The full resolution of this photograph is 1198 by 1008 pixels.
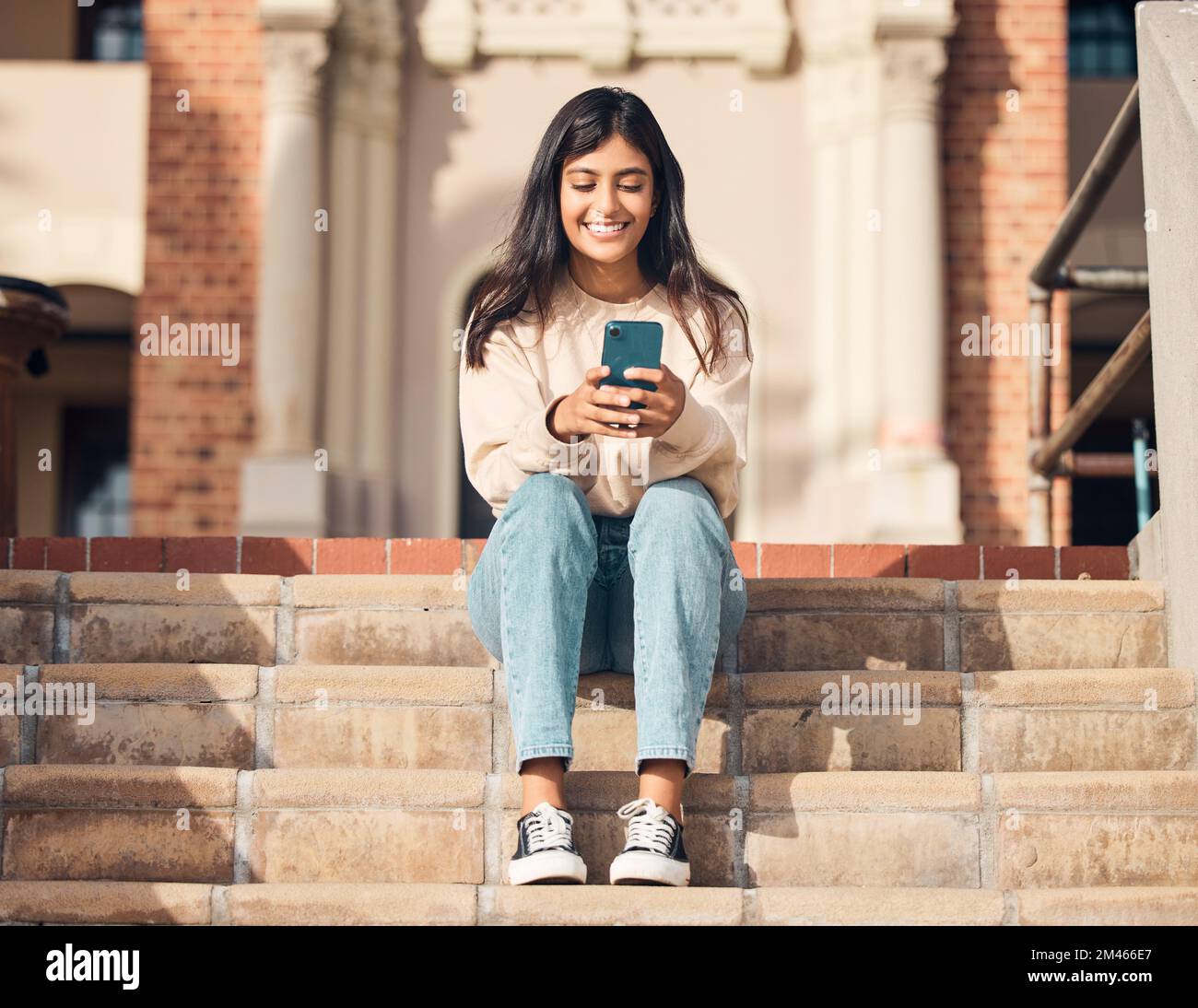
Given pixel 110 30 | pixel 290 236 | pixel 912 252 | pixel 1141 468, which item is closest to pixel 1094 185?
pixel 1141 468

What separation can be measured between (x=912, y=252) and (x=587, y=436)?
15.3 ft

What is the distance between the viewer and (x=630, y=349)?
2.45 metres

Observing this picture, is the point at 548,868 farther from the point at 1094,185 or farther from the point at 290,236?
the point at 290,236

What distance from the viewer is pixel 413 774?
246 centimetres

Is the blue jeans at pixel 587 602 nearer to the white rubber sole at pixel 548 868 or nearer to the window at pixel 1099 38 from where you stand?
the white rubber sole at pixel 548 868

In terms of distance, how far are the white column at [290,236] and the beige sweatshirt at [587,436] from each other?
4.28 metres

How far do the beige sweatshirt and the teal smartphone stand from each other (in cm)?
9

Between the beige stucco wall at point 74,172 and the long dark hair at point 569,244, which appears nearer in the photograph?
the long dark hair at point 569,244

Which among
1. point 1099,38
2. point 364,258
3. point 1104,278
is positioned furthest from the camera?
point 1099,38

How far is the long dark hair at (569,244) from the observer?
→ 2750 mm

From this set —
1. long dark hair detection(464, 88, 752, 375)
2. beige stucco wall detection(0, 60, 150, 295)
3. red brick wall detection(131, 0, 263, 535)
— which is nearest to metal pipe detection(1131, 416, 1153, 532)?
long dark hair detection(464, 88, 752, 375)

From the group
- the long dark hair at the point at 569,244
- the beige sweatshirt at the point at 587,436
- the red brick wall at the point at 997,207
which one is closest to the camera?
the beige sweatshirt at the point at 587,436

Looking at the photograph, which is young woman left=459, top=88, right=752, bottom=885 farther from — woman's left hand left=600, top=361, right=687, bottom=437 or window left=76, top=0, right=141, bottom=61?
window left=76, top=0, right=141, bottom=61

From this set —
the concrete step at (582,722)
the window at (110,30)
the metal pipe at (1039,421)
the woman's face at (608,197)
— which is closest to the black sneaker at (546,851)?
the concrete step at (582,722)
